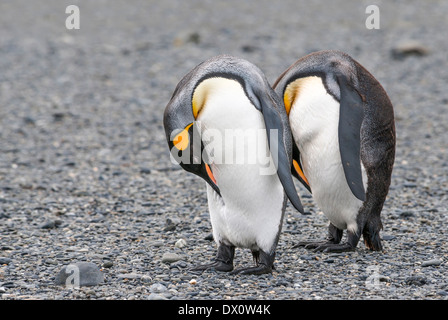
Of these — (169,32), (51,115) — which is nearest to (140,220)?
(51,115)

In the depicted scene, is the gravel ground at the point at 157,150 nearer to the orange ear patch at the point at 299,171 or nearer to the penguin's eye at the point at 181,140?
the orange ear patch at the point at 299,171

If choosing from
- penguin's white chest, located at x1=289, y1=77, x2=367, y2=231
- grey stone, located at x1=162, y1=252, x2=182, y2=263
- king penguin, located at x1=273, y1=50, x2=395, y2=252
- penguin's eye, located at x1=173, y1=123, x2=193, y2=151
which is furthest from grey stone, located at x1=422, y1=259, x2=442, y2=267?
penguin's eye, located at x1=173, y1=123, x2=193, y2=151

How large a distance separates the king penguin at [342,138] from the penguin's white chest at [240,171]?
489 millimetres

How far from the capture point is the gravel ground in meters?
4.37

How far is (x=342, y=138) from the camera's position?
4531 millimetres

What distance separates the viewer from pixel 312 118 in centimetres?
466

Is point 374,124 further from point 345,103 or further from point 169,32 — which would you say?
point 169,32

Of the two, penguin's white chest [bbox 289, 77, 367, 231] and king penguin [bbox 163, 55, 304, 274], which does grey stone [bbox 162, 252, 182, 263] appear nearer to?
king penguin [bbox 163, 55, 304, 274]

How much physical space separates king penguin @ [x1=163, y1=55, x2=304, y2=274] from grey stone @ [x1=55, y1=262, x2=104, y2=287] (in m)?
0.75

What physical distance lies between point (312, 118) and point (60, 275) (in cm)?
173

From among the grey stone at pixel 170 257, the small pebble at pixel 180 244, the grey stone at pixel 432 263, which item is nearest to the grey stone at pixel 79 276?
the grey stone at pixel 170 257

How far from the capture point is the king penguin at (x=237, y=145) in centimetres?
416

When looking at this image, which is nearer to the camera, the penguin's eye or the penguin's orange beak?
the penguin's eye

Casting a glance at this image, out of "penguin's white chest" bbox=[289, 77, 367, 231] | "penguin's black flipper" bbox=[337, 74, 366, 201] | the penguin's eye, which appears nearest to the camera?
the penguin's eye
